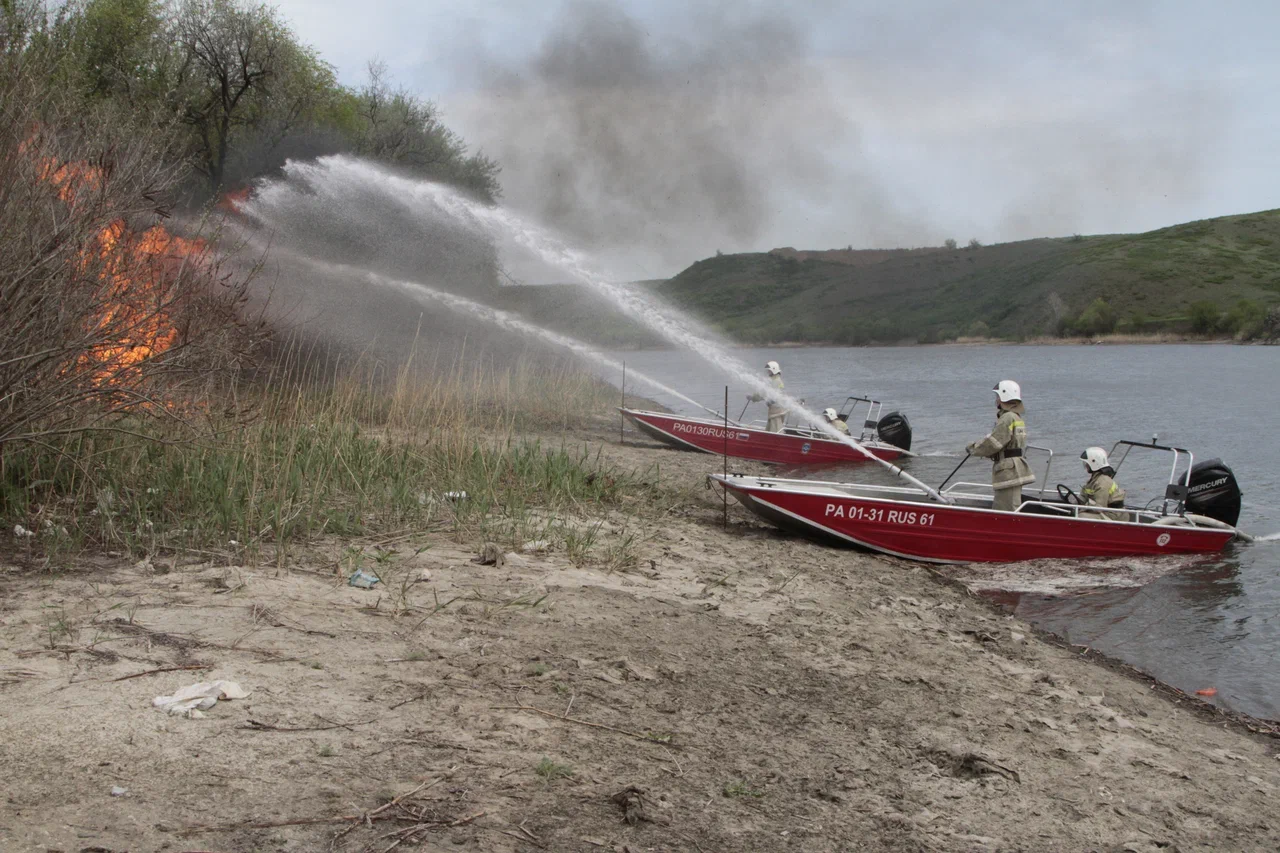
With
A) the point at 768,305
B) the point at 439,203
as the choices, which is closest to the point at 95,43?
the point at 439,203

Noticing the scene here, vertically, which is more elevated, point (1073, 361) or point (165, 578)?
point (1073, 361)

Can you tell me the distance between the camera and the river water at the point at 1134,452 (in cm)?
1095

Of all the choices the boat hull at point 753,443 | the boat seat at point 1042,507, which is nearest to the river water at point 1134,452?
the boat hull at point 753,443

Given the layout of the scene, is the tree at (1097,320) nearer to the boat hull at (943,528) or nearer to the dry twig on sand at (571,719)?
the boat hull at (943,528)

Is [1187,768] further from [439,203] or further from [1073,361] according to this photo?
[1073,361]

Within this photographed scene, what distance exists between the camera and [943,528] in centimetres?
1402

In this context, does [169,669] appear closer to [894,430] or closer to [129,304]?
[129,304]

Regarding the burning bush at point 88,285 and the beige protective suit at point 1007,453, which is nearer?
the burning bush at point 88,285

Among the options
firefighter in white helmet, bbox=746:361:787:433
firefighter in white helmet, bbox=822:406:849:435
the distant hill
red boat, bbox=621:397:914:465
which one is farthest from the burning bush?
the distant hill

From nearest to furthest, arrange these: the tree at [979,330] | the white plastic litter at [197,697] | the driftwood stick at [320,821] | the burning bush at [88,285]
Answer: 1. the driftwood stick at [320,821]
2. the white plastic litter at [197,697]
3. the burning bush at [88,285]
4. the tree at [979,330]

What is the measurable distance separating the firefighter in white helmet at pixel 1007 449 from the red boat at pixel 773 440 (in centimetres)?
995

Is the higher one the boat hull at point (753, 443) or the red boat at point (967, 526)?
the boat hull at point (753, 443)

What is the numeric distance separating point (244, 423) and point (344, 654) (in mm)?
4097

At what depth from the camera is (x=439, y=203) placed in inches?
861
